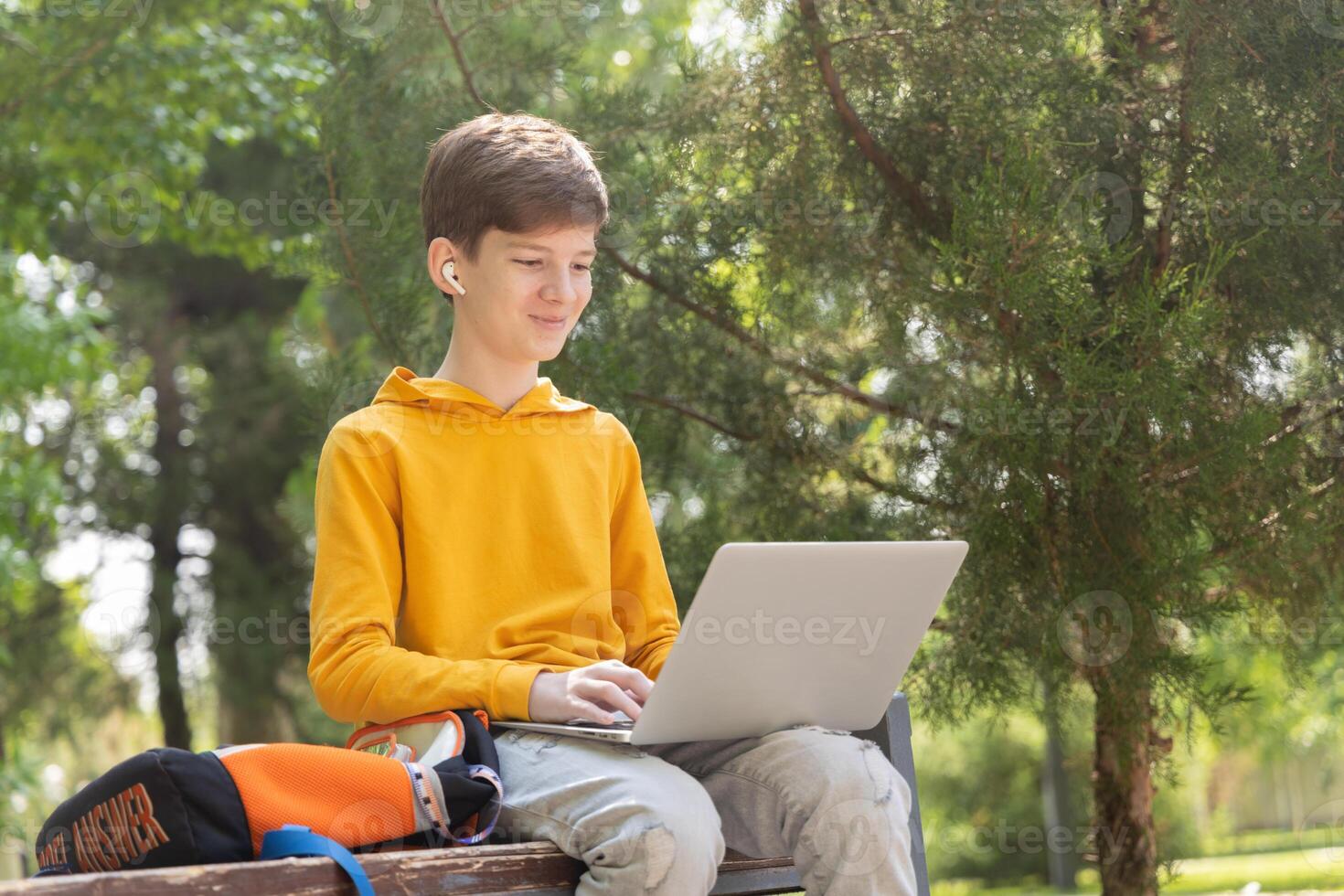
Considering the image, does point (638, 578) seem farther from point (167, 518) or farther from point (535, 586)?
point (167, 518)

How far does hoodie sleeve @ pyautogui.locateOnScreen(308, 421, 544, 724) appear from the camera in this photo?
1.75 metres

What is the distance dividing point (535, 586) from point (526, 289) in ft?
1.49

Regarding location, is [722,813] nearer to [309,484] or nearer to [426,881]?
[426,881]

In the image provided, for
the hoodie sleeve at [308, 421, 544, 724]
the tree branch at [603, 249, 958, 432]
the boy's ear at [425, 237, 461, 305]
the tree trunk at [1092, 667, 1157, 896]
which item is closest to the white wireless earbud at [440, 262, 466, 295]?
the boy's ear at [425, 237, 461, 305]

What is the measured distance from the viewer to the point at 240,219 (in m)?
6.26

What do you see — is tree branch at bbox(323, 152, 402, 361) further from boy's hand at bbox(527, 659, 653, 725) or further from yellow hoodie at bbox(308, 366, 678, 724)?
boy's hand at bbox(527, 659, 653, 725)

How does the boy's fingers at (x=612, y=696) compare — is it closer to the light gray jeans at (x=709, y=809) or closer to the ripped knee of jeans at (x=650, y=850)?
the light gray jeans at (x=709, y=809)

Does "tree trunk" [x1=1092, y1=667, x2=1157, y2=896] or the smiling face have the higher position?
the smiling face

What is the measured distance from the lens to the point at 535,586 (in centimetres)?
201

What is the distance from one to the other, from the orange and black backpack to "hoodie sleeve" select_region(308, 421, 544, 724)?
0.07 meters

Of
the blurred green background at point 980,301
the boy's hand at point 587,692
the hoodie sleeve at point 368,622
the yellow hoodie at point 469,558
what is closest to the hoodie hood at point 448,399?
the yellow hoodie at point 469,558

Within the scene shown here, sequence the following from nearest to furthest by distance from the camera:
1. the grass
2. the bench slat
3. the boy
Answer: the bench slat → the boy → the grass

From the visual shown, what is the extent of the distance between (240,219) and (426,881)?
533 cm

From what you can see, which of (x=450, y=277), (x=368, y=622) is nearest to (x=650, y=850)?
(x=368, y=622)
